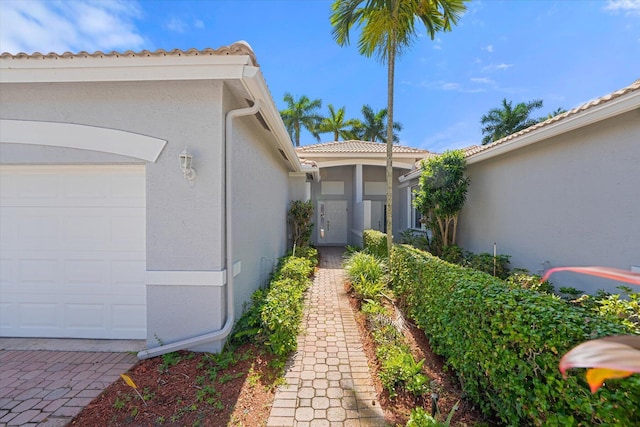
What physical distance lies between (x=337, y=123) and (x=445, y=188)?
72.5 ft

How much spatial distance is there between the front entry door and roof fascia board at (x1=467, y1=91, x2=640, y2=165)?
964 cm

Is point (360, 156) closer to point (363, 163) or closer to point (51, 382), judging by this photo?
point (363, 163)

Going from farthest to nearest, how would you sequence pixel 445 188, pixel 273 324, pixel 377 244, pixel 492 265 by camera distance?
1. pixel 377 244
2. pixel 445 188
3. pixel 492 265
4. pixel 273 324

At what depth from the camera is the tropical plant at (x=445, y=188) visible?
8.23m

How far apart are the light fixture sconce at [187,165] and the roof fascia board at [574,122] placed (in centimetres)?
663

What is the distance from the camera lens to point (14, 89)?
4055 millimetres

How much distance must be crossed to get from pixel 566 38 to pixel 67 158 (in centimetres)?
1397

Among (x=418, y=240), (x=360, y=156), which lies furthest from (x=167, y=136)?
(x=360, y=156)

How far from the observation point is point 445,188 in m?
8.29

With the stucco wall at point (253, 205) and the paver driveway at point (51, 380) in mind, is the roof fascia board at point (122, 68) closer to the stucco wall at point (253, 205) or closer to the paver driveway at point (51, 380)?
the stucco wall at point (253, 205)

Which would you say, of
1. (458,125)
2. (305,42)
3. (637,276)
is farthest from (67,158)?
(458,125)

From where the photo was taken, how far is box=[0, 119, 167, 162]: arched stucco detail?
4.01m

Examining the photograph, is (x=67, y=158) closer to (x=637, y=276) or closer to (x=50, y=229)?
(x=50, y=229)

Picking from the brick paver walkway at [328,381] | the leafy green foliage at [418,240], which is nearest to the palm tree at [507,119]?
the leafy green foliage at [418,240]
